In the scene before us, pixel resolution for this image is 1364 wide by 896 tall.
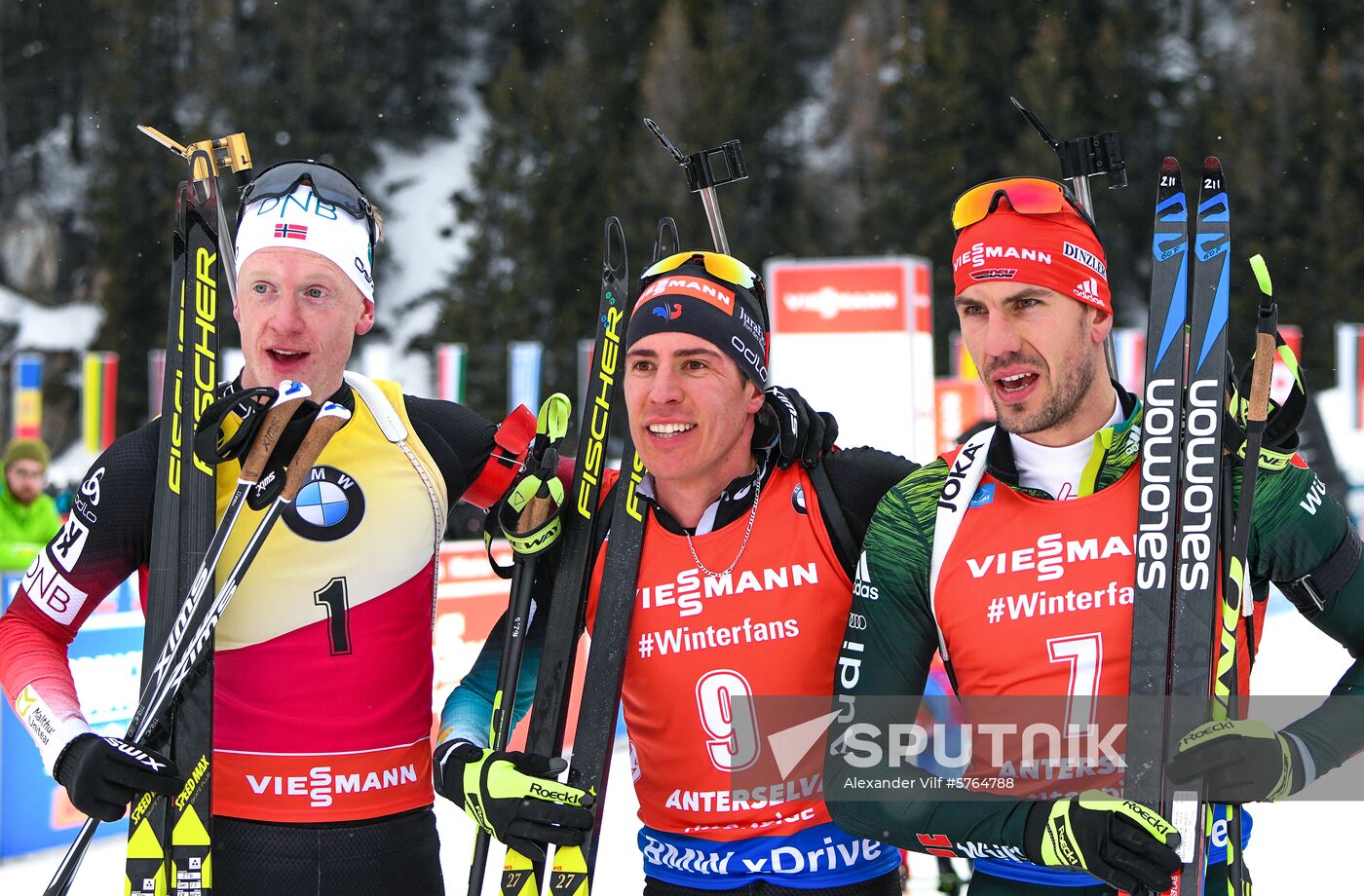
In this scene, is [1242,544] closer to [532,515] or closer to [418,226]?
[532,515]

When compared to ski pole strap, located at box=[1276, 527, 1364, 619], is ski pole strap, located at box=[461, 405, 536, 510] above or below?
above

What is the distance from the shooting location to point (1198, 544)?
2518 millimetres

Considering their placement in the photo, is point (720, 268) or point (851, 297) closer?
point (720, 268)

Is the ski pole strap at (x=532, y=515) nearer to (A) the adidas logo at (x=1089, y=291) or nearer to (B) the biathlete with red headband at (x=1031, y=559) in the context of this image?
(B) the biathlete with red headband at (x=1031, y=559)

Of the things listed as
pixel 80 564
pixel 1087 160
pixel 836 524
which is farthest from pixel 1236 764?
pixel 80 564

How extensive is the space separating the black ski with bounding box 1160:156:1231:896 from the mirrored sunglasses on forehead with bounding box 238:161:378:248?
5.83 ft

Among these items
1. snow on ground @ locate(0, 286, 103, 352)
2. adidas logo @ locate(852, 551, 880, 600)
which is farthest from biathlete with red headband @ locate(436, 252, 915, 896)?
snow on ground @ locate(0, 286, 103, 352)

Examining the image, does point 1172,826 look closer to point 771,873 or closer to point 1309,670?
point 771,873

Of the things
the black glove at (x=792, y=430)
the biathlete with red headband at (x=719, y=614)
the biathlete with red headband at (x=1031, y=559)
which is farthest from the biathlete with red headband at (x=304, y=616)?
the biathlete with red headband at (x=1031, y=559)

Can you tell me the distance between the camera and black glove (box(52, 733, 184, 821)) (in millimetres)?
2762

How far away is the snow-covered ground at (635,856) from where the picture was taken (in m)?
5.98

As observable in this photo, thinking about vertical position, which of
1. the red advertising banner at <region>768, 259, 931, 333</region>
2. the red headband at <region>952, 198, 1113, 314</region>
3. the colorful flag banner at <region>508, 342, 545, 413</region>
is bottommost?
the red headband at <region>952, 198, 1113, 314</region>

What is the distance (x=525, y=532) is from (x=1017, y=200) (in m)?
1.19

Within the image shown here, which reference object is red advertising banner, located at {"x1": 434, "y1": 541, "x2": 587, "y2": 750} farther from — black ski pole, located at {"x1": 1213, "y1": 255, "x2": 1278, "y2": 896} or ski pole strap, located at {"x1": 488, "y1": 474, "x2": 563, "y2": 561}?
black ski pole, located at {"x1": 1213, "y1": 255, "x2": 1278, "y2": 896}
